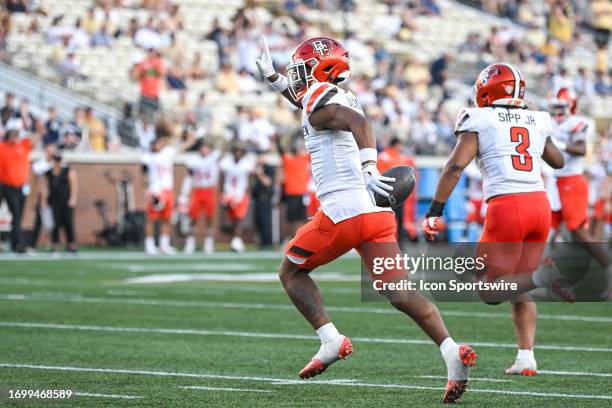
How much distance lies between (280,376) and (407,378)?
0.73 metres

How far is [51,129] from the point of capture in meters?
23.1

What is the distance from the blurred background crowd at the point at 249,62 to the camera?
24703 millimetres

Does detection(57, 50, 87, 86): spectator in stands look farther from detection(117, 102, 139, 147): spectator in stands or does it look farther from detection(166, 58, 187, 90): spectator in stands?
detection(166, 58, 187, 90): spectator in stands

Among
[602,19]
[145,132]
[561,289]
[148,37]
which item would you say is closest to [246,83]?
[148,37]

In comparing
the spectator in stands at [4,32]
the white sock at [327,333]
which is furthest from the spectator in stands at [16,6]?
the white sock at [327,333]

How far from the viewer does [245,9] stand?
29.8 metres

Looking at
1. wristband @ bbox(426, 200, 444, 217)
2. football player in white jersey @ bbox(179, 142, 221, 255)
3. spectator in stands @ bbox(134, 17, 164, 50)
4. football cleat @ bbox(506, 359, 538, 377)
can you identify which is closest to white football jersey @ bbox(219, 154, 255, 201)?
football player in white jersey @ bbox(179, 142, 221, 255)

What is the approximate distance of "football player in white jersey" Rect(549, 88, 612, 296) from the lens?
41.3 ft

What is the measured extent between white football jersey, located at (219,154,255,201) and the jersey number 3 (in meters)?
15.1

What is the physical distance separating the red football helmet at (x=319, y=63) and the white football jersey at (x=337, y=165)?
0.17 metres

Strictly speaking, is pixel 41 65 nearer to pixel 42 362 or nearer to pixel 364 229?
pixel 42 362

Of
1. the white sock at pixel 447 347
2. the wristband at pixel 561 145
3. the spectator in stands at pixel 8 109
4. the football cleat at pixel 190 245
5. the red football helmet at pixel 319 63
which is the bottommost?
the football cleat at pixel 190 245

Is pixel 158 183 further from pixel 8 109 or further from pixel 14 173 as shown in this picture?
pixel 8 109

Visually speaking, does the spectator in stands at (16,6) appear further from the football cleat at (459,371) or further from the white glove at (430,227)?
the football cleat at (459,371)
